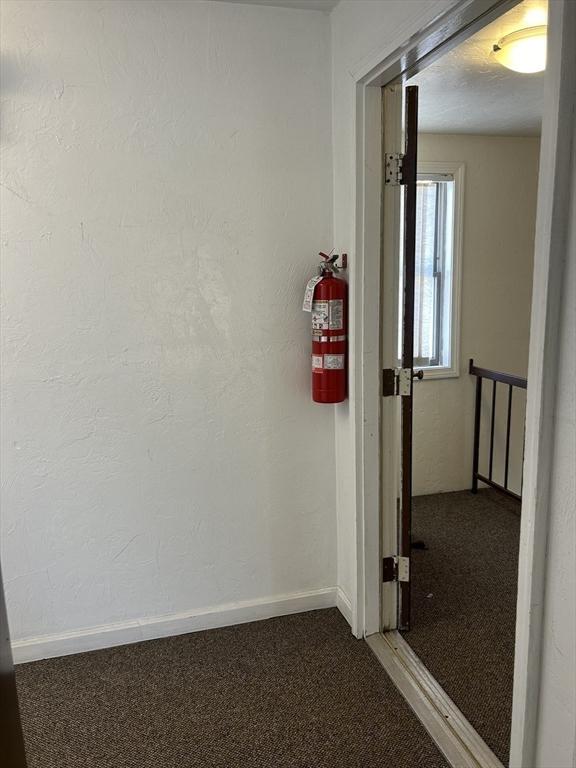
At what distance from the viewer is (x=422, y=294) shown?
13.2 feet

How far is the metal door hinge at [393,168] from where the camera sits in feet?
7.18

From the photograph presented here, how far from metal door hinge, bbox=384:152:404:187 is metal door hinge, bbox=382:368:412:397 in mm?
727

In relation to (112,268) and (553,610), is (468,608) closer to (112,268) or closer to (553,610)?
(553,610)

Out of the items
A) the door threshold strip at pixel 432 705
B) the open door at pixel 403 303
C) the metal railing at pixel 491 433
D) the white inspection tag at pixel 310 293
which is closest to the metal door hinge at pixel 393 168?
the open door at pixel 403 303

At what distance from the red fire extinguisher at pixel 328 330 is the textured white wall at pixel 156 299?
12cm

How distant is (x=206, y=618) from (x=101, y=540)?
1.93 ft

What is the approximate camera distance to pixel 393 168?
7.21 feet

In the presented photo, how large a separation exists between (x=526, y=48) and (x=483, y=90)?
695mm

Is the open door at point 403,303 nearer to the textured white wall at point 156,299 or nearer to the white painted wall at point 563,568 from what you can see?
the textured white wall at point 156,299

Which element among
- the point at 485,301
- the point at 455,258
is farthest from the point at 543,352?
the point at 485,301

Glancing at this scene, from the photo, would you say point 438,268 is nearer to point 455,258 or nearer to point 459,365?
point 455,258

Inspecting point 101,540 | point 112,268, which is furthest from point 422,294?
point 101,540

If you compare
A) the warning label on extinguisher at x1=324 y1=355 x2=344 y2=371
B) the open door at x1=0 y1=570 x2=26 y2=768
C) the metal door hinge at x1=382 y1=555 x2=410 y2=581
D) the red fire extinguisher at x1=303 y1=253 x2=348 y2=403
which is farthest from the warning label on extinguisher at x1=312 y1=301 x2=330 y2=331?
the open door at x1=0 y1=570 x2=26 y2=768

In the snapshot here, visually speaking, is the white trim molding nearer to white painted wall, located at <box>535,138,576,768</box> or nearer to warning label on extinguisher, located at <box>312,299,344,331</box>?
white painted wall, located at <box>535,138,576,768</box>
